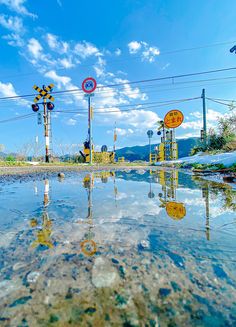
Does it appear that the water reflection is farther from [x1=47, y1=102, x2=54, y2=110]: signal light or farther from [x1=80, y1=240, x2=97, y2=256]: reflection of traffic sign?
[x1=47, y1=102, x2=54, y2=110]: signal light

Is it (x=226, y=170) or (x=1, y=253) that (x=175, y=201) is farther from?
(x=226, y=170)

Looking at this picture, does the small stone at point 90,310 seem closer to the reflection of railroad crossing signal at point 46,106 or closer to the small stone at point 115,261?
the small stone at point 115,261

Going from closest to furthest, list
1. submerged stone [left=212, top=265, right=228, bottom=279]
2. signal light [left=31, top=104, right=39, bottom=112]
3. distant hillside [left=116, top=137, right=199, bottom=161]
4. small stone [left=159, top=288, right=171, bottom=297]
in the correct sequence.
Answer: small stone [left=159, top=288, right=171, bottom=297] → submerged stone [left=212, top=265, right=228, bottom=279] → signal light [left=31, top=104, right=39, bottom=112] → distant hillside [left=116, top=137, right=199, bottom=161]

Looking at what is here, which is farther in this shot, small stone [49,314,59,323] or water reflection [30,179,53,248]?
water reflection [30,179,53,248]

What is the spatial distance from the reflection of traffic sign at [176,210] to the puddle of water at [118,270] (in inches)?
1.2

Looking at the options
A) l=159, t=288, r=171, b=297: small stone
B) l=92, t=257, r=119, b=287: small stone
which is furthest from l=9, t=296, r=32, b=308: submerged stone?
l=159, t=288, r=171, b=297: small stone

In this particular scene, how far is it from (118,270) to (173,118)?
→ 14078 millimetres

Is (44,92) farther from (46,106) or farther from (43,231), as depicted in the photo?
(43,231)

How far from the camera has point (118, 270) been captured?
2.81 ft

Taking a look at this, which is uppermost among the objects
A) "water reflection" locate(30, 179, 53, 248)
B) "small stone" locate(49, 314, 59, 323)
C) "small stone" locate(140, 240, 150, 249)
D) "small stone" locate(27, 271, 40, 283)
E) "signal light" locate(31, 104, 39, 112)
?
"signal light" locate(31, 104, 39, 112)

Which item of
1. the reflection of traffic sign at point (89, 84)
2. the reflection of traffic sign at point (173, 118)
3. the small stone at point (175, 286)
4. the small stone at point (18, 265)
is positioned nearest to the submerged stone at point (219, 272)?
the small stone at point (175, 286)

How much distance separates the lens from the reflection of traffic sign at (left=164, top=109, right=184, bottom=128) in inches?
525

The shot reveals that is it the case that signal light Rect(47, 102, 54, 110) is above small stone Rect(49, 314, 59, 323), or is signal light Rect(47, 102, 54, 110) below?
above

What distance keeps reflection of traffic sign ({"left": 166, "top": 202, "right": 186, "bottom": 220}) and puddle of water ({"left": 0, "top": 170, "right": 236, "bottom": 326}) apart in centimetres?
3
